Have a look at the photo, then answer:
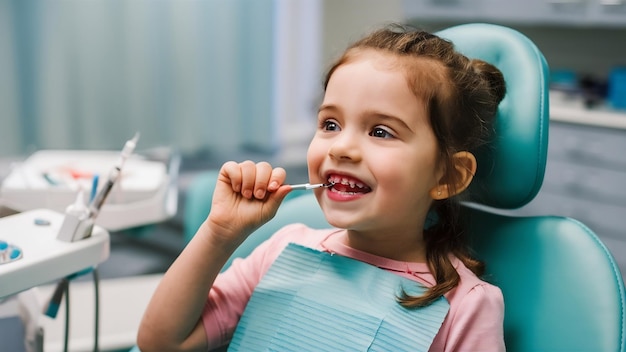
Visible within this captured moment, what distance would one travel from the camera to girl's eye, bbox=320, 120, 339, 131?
39.5 inches

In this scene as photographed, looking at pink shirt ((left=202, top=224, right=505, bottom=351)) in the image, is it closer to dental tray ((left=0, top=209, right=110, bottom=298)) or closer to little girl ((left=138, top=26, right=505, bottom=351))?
little girl ((left=138, top=26, right=505, bottom=351))

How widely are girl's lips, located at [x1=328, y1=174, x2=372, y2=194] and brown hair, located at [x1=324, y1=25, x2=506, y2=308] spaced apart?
13cm

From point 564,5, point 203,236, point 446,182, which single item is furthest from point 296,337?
point 564,5

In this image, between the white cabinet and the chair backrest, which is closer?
Answer: the chair backrest

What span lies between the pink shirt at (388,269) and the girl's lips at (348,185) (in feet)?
0.45

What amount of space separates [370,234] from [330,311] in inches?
5.0

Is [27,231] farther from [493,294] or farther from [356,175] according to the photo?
[493,294]

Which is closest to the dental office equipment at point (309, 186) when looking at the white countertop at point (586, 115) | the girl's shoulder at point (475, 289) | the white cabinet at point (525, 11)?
the girl's shoulder at point (475, 289)

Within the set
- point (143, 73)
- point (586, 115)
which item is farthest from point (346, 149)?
point (143, 73)

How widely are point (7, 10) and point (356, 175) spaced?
2.78 meters

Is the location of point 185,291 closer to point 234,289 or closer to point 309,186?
point 234,289

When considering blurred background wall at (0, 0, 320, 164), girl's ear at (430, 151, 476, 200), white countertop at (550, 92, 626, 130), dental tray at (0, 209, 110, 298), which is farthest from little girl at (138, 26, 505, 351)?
blurred background wall at (0, 0, 320, 164)

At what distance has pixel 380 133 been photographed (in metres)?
0.97

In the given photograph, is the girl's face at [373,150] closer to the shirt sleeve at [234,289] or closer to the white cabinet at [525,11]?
the shirt sleeve at [234,289]
